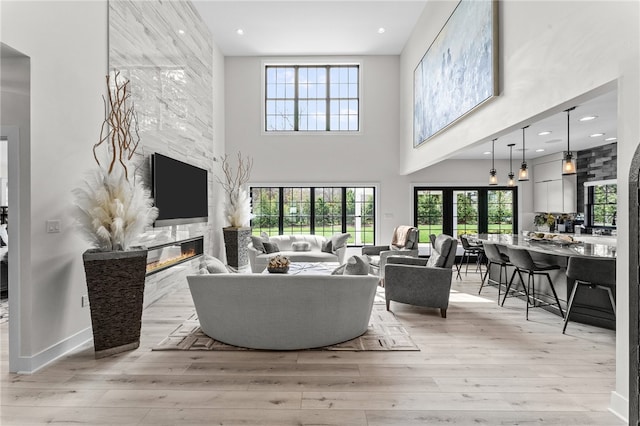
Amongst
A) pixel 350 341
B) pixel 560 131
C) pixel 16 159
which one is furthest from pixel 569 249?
pixel 16 159

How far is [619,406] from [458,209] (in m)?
6.86

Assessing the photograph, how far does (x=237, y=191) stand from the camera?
8.05 metres

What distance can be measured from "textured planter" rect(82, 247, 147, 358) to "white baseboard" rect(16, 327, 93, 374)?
308mm

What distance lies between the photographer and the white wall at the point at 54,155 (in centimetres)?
280

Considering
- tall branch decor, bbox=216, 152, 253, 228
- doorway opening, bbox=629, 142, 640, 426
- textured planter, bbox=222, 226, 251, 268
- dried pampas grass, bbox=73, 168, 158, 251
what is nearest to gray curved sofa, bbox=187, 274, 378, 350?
dried pampas grass, bbox=73, 168, 158, 251

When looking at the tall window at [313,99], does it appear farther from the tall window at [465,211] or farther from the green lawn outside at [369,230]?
the tall window at [465,211]

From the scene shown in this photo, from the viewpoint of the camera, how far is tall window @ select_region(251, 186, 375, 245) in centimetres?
866

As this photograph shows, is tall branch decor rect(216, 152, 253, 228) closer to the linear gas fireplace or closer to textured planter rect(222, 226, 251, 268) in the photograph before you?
textured planter rect(222, 226, 251, 268)

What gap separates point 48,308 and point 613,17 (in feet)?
15.6

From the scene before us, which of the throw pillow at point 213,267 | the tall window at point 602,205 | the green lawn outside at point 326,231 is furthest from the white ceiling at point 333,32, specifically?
the throw pillow at point 213,267

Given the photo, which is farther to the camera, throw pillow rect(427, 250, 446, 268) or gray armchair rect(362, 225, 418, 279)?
gray armchair rect(362, 225, 418, 279)

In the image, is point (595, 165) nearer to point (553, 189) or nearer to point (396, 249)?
point (553, 189)

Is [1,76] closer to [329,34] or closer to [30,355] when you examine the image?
[30,355]

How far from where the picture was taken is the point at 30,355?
2812 mm
